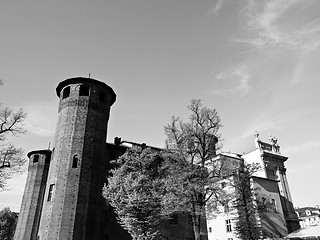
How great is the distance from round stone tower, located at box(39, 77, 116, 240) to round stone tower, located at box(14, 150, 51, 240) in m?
9.20

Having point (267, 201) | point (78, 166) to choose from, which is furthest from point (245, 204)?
point (78, 166)

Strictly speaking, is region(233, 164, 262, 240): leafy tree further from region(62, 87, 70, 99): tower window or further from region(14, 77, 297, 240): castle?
region(62, 87, 70, 99): tower window

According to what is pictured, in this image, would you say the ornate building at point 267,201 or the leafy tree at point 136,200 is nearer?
the leafy tree at point 136,200

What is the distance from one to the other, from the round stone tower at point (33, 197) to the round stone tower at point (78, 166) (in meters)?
9.20

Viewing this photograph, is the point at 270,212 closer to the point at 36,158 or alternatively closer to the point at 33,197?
the point at 33,197

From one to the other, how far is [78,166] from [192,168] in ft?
35.4

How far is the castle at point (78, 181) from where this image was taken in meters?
23.4

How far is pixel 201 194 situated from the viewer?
22.3 m

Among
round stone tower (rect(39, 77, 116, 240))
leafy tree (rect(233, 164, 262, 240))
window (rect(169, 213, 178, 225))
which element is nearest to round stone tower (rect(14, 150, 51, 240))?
round stone tower (rect(39, 77, 116, 240))

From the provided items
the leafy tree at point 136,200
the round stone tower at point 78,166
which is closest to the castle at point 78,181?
the round stone tower at point 78,166

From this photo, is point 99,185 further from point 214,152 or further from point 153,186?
point 214,152

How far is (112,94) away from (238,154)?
29.1 meters

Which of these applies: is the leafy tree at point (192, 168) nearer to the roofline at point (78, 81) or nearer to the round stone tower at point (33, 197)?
the roofline at point (78, 81)

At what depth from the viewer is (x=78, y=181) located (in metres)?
24.6
